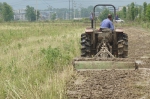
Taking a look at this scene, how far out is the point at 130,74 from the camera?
27.0ft

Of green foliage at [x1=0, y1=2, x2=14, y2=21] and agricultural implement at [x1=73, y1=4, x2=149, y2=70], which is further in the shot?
green foliage at [x1=0, y1=2, x2=14, y2=21]

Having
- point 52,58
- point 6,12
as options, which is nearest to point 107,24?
point 52,58

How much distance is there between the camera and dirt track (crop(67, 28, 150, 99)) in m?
6.30

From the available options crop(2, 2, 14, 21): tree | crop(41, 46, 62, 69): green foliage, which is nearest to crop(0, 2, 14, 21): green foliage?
crop(2, 2, 14, 21): tree

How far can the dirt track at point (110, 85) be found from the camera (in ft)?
20.7

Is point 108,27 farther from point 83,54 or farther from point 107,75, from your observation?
point 107,75

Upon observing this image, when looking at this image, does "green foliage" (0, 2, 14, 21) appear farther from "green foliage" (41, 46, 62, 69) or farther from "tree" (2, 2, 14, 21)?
"green foliage" (41, 46, 62, 69)

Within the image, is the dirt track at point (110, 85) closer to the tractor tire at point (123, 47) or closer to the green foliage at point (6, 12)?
the tractor tire at point (123, 47)

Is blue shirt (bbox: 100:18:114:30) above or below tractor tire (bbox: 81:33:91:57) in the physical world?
above

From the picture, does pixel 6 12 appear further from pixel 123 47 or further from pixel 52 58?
pixel 52 58

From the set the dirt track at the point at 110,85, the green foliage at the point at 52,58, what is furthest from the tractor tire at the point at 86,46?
the dirt track at the point at 110,85

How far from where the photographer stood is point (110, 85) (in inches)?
279

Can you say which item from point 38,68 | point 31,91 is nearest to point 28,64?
point 38,68

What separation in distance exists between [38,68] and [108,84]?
250cm
